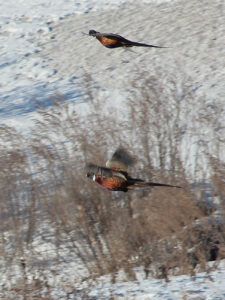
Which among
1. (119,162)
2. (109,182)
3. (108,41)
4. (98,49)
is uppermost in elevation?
(98,49)

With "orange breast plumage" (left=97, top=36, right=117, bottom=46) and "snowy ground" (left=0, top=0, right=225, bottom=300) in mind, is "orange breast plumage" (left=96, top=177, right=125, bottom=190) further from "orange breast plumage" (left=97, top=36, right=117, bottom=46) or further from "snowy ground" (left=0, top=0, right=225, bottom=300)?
"snowy ground" (left=0, top=0, right=225, bottom=300)

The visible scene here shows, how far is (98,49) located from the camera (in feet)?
40.5

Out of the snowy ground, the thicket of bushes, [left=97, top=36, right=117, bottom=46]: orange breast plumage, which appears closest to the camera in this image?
[left=97, top=36, right=117, bottom=46]: orange breast plumage

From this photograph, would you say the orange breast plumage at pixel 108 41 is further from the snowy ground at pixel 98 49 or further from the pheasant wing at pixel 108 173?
the snowy ground at pixel 98 49

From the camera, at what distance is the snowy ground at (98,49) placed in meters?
10.7

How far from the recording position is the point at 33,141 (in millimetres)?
6676

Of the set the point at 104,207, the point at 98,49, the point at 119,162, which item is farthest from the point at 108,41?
the point at 98,49


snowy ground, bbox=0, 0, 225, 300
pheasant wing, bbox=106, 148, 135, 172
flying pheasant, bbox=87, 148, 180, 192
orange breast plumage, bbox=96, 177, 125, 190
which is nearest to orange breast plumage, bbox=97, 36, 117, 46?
pheasant wing, bbox=106, 148, 135, 172

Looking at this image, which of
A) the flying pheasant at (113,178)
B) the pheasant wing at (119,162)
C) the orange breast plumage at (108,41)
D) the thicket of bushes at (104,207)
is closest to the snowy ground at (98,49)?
the thicket of bushes at (104,207)

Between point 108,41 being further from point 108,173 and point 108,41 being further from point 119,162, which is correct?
point 108,173

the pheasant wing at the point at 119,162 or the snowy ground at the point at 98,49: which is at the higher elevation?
the snowy ground at the point at 98,49

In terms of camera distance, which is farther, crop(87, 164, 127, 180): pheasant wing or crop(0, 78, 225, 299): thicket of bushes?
crop(0, 78, 225, 299): thicket of bushes

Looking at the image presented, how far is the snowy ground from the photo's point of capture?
1074 cm

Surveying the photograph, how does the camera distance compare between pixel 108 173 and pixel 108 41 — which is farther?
pixel 108 41
